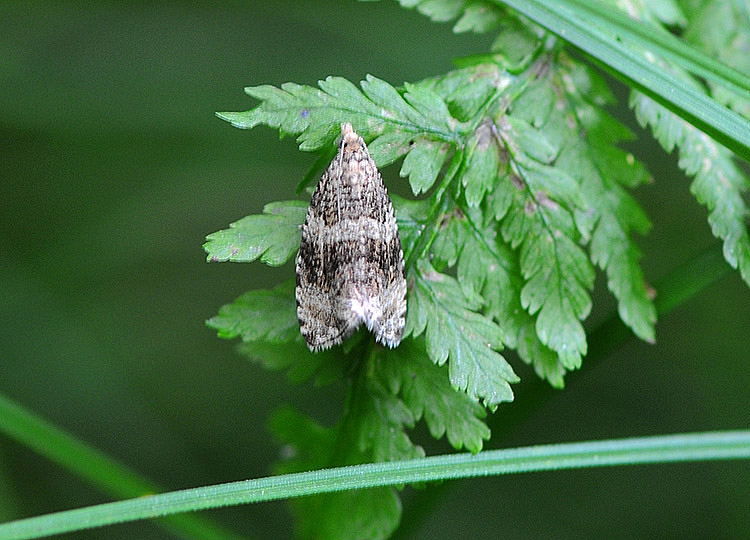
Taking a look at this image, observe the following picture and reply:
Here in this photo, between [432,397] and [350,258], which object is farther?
[350,258]

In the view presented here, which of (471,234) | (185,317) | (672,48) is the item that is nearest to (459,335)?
(471,234)

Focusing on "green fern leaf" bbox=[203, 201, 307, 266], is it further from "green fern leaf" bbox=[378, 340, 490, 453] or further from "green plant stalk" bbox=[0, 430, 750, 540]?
"green plant stalk" bbox=[0, 430, 750, 540]

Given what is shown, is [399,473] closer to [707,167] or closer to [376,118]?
[376,118]

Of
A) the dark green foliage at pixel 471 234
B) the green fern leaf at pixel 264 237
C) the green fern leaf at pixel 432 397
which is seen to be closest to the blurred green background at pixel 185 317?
the dark green foliage at pixel 471 234

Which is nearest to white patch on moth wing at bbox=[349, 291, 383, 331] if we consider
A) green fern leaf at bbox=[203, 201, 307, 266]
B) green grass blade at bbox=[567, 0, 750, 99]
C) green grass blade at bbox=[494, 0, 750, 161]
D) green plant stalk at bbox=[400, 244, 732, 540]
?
green fern leaf at bbox=[203, 201, 307, 266]

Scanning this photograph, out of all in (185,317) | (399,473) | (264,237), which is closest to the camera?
(399,473)
